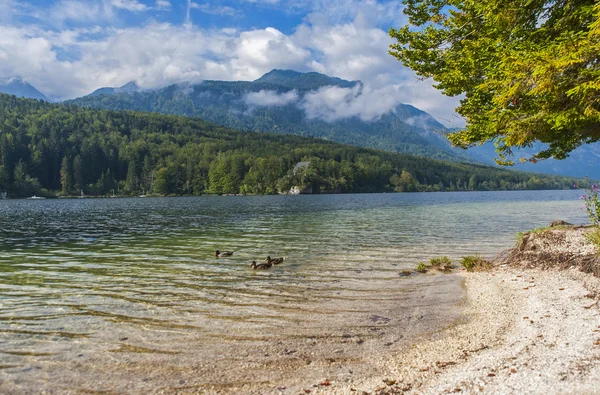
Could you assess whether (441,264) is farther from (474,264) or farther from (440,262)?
(474,264)

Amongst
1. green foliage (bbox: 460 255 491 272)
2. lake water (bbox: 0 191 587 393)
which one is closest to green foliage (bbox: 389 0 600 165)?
green foliage (bbox: 460 255 491 272)

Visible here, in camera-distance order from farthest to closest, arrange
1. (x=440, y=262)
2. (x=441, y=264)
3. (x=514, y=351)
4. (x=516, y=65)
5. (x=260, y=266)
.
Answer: (x=440, y=262), (x=441, y=264), (x=260, y=266), (x=516, y=65), (x=514, y=351)

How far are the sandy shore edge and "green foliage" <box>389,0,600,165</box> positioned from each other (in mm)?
5134

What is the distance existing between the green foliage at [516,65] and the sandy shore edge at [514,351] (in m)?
5.13

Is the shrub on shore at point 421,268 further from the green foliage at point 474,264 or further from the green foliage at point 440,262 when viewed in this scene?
the green foliage at point 474,264

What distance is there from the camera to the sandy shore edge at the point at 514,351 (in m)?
6.03

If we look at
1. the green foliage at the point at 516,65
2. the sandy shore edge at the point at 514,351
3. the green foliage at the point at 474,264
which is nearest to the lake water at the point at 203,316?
the sandy shore edge at the point at 514,351

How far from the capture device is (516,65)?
9.25 m

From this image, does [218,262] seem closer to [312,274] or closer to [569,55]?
[312,274]

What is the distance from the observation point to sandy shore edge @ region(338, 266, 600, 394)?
19.8ft

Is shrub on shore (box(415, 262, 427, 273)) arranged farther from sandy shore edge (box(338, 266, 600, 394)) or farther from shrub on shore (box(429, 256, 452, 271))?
sandy shore edge (box(338, 266, 600, 394))

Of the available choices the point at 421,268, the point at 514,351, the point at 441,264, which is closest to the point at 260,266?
the point at 421,268

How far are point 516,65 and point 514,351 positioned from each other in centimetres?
683

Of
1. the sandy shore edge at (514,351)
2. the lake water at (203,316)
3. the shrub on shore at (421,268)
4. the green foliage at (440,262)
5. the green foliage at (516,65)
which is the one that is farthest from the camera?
the green foliage at (440,262)
